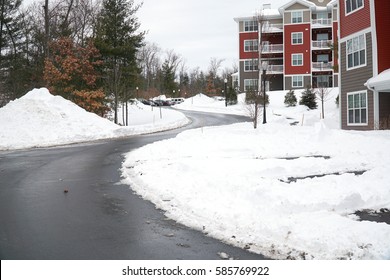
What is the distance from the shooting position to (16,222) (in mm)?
6758

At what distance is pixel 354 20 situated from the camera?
22078mm

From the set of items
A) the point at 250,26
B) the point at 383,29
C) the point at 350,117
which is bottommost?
the point at 350,117

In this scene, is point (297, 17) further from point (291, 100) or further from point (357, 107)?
point (357, 107)

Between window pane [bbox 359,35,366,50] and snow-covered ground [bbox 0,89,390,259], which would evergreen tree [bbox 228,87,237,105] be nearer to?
window pane [bbox 359,35,366,50]

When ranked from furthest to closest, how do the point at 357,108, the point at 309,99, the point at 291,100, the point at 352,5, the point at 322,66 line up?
the point at 322,66 < the point at 291,100 < the point at 309,99 < the point at 357,108 < the point at 352,5

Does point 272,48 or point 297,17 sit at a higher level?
point 297,17

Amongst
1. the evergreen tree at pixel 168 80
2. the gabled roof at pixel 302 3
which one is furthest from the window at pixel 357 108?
the evergreen tree at pixel 168 80

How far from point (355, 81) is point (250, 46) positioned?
36792 millimetres

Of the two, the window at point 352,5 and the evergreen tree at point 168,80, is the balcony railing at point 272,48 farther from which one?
the evergreen tree at point 168,80

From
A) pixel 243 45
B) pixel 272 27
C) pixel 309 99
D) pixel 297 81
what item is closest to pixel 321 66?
pixel 297 81

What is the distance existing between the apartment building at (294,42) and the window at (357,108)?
98.8 feet

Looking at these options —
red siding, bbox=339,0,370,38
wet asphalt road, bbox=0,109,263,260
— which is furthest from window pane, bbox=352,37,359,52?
wet asphalt road, bbox=0,109,263,260

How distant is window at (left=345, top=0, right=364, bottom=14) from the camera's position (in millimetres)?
21497
